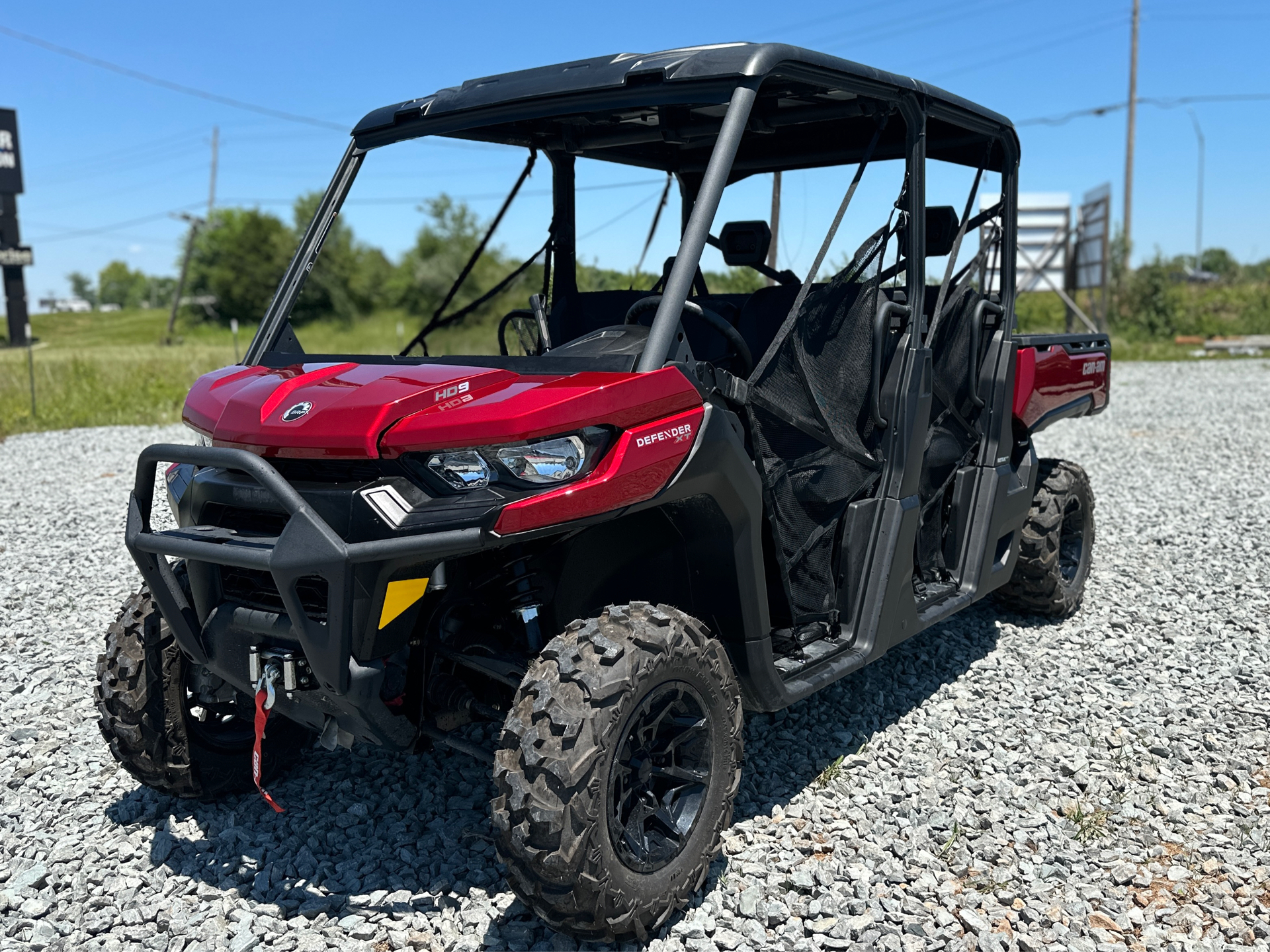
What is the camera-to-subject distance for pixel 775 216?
413 centimetres

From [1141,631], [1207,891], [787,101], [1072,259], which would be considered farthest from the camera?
[1072,259]

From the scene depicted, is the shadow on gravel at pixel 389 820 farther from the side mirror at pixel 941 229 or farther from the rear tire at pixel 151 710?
the side mirror at pixel 941 229

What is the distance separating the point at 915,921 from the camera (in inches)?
109

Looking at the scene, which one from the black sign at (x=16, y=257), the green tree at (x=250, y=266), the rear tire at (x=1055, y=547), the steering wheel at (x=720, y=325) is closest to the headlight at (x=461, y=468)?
the steering wheel at (x=720, y=325)

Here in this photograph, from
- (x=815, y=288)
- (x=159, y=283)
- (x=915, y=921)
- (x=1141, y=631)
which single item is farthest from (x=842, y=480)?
(x=159, y=283)

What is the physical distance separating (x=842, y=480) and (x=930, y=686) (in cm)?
139

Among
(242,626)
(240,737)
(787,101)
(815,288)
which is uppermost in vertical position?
(787,101)

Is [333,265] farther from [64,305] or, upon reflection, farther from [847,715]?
[64,305]

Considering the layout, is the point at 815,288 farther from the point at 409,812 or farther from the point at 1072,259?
the point at 1072,259

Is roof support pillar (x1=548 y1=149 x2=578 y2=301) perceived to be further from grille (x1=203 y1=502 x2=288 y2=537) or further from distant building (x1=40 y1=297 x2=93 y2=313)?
distant building (x1=40 y1=297 x2=93 y2=313)

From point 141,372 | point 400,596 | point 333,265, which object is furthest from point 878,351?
point 333,265

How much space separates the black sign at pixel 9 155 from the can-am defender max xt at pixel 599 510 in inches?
790

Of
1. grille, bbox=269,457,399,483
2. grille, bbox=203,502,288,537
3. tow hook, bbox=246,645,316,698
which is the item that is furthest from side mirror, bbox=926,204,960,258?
tow hook, bbox=246,645,316,698

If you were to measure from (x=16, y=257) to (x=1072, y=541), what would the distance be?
15188 millimetres
